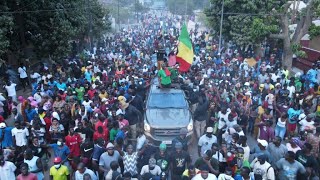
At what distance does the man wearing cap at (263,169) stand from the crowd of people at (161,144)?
2cm

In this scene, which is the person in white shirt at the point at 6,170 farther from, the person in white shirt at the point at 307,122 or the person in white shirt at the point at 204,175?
the person in white shirt at the point at 307,122

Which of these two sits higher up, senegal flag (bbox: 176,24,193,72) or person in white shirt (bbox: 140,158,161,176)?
senegal flag (bbox: 176,24,193,72)

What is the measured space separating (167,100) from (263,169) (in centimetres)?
483

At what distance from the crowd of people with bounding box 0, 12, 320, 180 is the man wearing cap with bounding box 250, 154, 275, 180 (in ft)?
0.06

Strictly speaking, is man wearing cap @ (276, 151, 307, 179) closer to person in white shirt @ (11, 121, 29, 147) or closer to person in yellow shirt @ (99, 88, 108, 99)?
person in white shirt @ (11, 121, 29, 147)

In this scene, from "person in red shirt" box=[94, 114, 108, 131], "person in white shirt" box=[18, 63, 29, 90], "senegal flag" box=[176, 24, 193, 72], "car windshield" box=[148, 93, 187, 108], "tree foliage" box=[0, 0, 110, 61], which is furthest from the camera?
"tree foliage" box=[0, 0, 110, 61]

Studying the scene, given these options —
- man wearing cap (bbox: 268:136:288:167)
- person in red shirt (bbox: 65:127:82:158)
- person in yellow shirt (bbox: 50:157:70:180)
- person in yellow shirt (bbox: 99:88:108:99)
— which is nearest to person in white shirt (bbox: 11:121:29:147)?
person in red shirt (bbox: 65:127:82:158)

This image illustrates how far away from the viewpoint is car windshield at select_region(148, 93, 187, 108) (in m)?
11.2

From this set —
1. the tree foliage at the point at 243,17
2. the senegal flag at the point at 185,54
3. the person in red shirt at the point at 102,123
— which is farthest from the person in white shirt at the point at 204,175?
the tree foliage at the point at 243,17

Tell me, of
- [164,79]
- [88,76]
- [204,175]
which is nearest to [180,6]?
[88,76]

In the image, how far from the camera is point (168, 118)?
1066cm

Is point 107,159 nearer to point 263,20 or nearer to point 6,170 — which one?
point 6,170

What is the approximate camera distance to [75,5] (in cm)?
2178

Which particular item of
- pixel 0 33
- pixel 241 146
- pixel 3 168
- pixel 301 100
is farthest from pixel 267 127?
pixel 0 33
